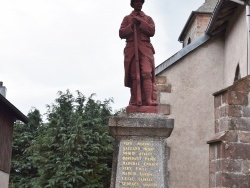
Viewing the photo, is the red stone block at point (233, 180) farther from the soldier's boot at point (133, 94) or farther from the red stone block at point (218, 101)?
the soldier's boot at point (133, 94)

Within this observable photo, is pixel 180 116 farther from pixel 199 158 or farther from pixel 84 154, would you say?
pixel 84 154

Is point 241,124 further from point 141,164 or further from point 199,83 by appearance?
point 199,83

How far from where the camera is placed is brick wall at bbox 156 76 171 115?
1353cm

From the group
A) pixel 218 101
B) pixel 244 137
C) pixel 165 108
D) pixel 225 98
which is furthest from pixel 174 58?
pixel 244 137

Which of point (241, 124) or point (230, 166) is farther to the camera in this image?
point (241, 124)

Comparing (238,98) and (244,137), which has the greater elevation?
(238,98)

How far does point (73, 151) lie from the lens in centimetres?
2139

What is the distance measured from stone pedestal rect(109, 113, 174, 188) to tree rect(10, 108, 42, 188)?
62.7 ft

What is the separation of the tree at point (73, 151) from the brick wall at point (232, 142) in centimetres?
1116

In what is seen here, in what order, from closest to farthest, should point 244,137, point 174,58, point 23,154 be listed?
point 244,137, point 174,58, point 23,154

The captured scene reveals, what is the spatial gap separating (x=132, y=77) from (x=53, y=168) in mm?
14047

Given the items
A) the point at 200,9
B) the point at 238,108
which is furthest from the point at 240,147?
the point at 200,9

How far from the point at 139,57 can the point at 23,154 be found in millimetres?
23709

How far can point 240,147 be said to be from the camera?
32.8 feet
